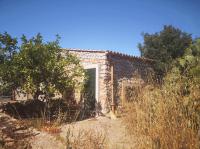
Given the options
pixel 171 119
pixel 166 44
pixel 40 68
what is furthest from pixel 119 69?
pixel 171 119

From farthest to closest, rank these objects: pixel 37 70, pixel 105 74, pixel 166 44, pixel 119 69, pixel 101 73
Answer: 1. pixel 166 44
2. pixel 119 69
3. pixel 101 73
4. pixel 105 74
5. pixel 37 70

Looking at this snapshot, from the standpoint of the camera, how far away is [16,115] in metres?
7.84

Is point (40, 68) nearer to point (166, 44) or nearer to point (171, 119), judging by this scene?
point (171, 119)

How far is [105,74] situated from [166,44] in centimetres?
639

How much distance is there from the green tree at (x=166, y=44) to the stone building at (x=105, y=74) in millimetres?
3863

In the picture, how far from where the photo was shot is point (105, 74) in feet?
29.5

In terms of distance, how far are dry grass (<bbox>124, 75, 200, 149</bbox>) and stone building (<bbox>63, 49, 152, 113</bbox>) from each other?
5597 millimetres

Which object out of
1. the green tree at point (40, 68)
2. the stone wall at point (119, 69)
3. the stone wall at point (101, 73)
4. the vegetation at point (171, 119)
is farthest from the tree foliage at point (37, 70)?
the vegetation at point (171, 119)

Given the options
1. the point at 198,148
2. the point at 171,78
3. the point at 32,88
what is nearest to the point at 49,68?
the point at 32,88

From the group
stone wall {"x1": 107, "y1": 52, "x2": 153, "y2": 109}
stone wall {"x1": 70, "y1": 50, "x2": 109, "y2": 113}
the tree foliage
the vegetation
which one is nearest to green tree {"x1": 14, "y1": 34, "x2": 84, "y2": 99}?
the tree foliage

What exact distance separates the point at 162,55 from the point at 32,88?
28.1ft

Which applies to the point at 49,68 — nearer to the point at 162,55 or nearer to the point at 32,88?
the point at 32,88

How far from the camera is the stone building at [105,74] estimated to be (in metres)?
9.03

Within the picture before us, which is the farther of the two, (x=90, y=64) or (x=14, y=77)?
(x=90, y=64)
